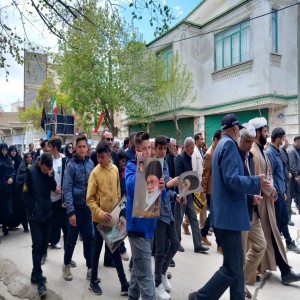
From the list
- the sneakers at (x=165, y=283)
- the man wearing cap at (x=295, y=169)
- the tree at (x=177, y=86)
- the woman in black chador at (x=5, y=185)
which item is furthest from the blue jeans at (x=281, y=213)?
the tree at (x=177, y=86)

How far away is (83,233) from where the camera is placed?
14.1 feet

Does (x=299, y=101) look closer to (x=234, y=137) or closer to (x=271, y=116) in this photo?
(x=271, y=116)

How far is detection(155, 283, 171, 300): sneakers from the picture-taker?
11.9 feet

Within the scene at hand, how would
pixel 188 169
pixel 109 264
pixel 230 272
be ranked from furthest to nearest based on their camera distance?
pixel 188 169
pixel 109 264
pixel 230 272

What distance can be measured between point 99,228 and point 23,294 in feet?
4.69

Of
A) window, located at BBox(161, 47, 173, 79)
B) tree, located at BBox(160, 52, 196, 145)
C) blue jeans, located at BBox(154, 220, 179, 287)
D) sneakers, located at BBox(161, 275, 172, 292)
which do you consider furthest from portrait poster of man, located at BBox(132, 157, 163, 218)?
window, located at BBox(161, 47, 173, 79)

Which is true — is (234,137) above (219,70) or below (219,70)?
below

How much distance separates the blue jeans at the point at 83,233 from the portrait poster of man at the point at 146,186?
1704 millimetres

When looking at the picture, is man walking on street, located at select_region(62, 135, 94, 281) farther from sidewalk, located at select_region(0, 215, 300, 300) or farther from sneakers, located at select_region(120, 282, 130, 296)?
sneakers, located at select_region(120, 282, 130, 296)

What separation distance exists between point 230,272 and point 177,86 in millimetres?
14940

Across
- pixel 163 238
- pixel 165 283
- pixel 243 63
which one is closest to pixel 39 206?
pixel 163 238

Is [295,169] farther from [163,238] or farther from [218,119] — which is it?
[218,119]

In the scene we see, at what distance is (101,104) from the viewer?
17.4 metres

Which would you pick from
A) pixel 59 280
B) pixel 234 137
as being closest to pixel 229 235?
pixel 234 137
